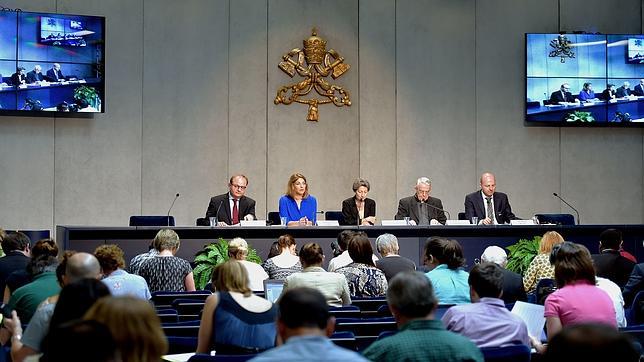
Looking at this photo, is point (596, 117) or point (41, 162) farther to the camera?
point (596, 117)

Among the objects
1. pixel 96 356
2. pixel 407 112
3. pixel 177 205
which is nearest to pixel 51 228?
pixel 177 205

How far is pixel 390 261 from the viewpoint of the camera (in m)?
7.19

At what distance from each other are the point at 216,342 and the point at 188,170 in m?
9.02

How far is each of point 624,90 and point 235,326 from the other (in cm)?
1072

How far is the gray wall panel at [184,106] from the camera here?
13125mm

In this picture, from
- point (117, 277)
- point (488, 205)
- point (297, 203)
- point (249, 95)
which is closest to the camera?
point (117, 277)

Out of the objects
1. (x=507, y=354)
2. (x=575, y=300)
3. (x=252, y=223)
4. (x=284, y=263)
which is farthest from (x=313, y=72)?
(x=507, y=354)

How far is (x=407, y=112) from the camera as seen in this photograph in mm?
13898

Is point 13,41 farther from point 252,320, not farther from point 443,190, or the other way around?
point 252,320

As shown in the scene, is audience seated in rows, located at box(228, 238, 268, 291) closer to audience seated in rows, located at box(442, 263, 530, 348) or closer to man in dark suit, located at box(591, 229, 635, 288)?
man in dark suit, located at box(591, 229, 635, 288)

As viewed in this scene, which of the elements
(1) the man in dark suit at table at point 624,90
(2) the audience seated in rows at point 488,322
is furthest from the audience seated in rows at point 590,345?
(1) the man in dark suit at table at point 624,90

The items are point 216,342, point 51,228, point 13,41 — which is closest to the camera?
point 216,342

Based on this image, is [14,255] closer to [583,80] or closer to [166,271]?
[166,271]

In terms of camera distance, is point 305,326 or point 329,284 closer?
point 305,326
